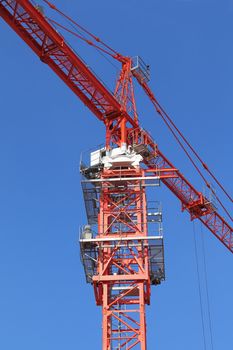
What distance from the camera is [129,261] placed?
113 ft

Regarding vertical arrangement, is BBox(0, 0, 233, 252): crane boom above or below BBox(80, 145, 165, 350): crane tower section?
above

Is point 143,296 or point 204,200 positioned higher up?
point 204,200

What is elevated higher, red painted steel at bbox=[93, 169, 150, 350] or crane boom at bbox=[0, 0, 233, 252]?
crane boom at bbox=[0, 0, 233, 252]

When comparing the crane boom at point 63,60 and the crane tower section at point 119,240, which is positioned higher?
the crane boom at point 63,60

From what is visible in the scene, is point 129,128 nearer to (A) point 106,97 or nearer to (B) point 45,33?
(A) point 106,97

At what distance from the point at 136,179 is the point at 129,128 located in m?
4.61

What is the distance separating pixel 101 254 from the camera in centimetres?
3438

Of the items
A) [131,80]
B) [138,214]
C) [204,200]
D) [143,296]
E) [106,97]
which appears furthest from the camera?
[204,200]

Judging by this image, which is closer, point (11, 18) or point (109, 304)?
point (109, 304)

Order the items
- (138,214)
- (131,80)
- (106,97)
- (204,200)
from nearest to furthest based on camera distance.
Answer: (138,214) < (106,97) < (131,80) < (204,200)

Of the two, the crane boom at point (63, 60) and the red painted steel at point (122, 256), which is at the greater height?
the crane boom at point (63, 60)

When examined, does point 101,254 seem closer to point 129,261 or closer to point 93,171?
point 129,261

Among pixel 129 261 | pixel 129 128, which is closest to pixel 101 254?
pixel 129 261

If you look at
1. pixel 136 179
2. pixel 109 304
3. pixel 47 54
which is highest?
pixel 47 54
